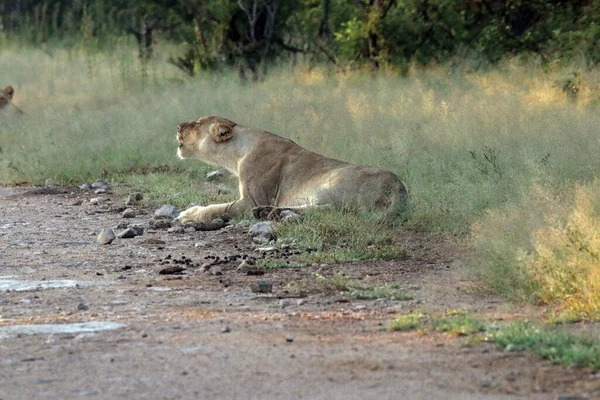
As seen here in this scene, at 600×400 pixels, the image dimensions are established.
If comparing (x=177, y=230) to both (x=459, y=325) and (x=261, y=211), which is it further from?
(x=459, y=325)

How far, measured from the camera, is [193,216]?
943 cm

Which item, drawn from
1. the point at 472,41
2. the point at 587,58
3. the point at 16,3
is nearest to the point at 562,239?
the point at 587,58

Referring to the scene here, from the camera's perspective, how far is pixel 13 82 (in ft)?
71.8

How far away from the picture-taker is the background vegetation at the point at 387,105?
6707mm

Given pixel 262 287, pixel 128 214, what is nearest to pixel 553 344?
pixel 262 287

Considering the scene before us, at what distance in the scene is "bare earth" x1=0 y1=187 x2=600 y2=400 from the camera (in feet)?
14.3

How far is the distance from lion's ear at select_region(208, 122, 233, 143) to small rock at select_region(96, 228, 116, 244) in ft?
5.63

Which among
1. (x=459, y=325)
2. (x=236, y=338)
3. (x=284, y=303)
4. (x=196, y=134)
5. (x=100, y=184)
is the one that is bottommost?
(x=100, y=184)

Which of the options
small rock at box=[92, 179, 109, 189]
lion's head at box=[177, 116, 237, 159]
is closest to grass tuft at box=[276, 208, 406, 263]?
lion's head at box=[177, 116, 237, 159]

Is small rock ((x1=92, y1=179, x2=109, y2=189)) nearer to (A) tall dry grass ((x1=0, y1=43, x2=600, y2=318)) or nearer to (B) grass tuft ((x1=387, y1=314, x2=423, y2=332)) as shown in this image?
(A) tall dry grass ((x1=0, y1=43, x2=600, y2=318))

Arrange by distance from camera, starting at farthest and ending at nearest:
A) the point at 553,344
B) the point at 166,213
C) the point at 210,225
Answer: the point at 166,213 < the point at 210,225 < the point at 553,344

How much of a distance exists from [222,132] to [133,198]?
1.40 meters

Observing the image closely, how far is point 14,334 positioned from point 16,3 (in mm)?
27367

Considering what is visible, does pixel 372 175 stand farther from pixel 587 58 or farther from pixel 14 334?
pixel 587 58
